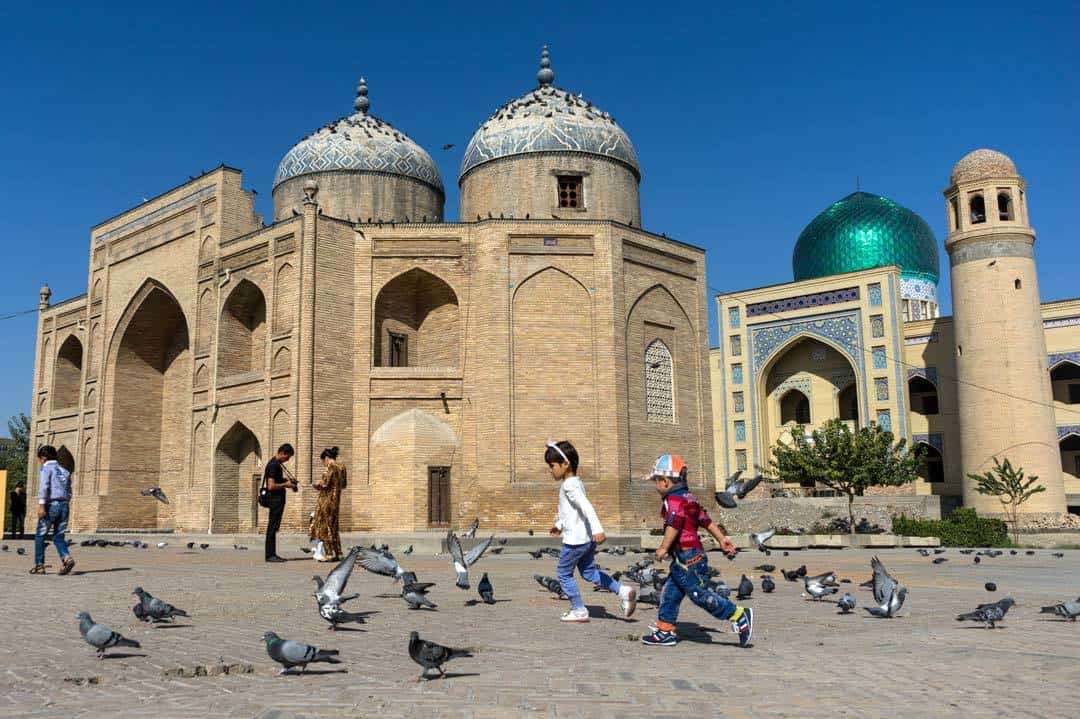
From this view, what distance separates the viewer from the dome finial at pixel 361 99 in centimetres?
2611

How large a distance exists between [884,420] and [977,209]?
7027 mm

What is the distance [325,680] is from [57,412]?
28499 mm

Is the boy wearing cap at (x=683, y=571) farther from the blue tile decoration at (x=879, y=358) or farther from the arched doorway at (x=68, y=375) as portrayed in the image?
the arched doorway at (x=68, y=375)

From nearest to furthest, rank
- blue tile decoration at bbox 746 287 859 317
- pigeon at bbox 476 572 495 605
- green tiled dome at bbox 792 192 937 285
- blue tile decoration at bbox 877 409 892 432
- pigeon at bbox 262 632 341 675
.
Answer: pigeon at bbox 262 632 341 675, pigeon at bbox 476 572 495 605, blue tile decoration at bbox 877 409 892 432, blue tile decoration at bbox 746 287 859 317, green tiled dome at bbox 792 192 937 285

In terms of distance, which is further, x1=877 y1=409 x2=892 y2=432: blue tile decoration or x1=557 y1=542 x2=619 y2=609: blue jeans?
x1=877 y1=409 x2=892 y2=432: blue tile decoration

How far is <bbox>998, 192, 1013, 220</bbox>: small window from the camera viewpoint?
2675cm

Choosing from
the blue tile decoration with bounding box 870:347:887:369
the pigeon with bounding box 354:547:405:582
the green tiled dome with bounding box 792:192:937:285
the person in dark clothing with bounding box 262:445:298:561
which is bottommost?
the pigeon with bounding box 354:547:405:582

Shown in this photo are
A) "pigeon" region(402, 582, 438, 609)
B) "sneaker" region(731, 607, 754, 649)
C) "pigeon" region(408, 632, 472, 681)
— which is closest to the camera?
"pigeon" region(408, 632, 472, 681)

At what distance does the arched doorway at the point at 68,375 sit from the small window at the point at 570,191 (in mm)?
16544

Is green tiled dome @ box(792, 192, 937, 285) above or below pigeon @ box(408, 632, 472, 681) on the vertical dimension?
above

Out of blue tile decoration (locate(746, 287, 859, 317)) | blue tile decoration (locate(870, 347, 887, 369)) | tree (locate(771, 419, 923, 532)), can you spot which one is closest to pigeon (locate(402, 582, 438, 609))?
tree (locate(771, 419, 923, 532))

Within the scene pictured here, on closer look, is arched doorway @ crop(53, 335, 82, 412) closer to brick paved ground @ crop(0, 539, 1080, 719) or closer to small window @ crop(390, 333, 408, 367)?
small window @ crop(390, 333, 408, 367)

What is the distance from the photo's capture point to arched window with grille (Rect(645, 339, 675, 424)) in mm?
21748

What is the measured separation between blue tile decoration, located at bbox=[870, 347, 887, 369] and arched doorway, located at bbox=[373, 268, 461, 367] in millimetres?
15462
